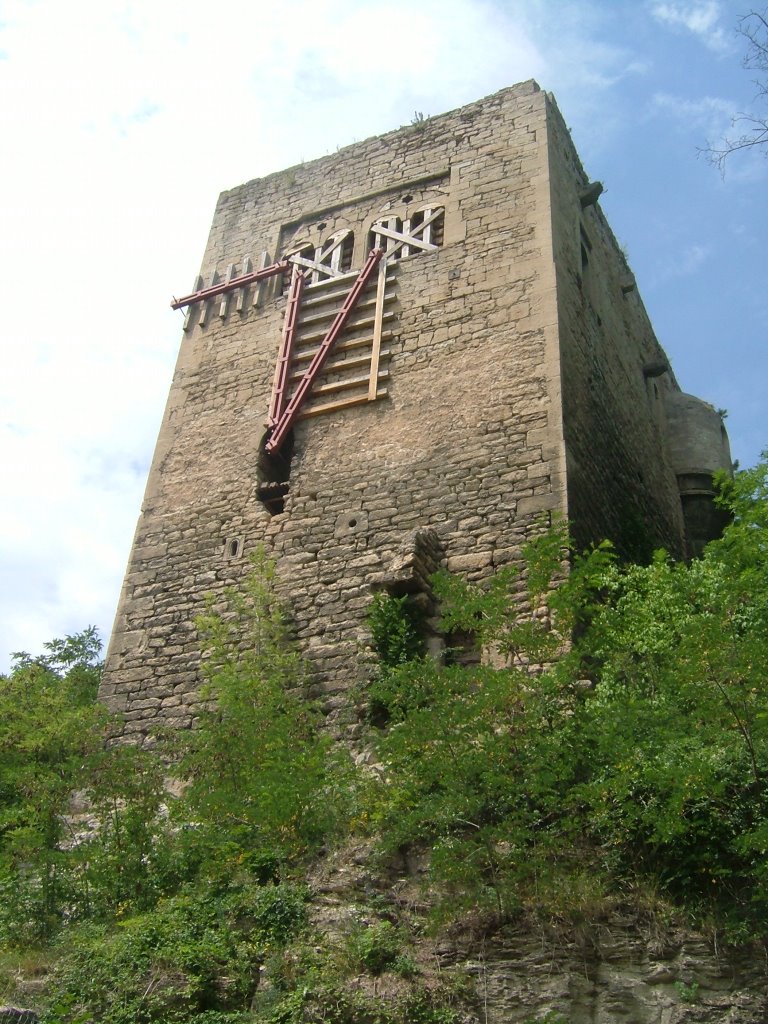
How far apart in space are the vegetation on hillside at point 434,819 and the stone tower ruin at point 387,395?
4.62 feet

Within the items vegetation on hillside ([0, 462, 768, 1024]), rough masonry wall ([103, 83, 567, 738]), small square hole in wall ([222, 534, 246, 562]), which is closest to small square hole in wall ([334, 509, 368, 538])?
rough masonry wall ([103, 83, 567, 738])

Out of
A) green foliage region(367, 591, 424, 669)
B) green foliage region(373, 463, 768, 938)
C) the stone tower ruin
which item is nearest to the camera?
green foliage region(373, 463, 768, 938)

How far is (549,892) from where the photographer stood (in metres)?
5.66

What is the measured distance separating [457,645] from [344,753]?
5.41 feet

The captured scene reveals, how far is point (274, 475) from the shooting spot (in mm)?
10633

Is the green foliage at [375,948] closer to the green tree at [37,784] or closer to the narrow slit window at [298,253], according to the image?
the green tree at [37,784]

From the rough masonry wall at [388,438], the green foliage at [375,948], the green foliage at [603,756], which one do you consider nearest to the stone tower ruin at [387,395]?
the rough masonry wall at [388,438]

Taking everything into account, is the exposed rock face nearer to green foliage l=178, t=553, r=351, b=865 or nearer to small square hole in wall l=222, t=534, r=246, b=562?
green foliage l=178, t=553, r=351, b=865

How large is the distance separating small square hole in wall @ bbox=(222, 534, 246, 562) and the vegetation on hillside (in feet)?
7.08

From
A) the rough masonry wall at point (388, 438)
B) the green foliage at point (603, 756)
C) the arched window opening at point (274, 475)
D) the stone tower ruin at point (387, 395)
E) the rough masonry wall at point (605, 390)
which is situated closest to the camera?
the green foliage at point (603, 756)

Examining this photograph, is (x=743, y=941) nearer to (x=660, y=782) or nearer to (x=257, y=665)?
(x=660, y=782)

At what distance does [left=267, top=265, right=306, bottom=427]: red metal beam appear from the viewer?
10781 millimetres

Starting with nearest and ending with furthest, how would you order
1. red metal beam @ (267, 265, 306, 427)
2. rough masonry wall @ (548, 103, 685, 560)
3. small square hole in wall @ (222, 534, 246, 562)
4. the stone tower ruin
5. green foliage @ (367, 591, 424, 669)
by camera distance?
green foliage @ (367, 591, 424, 669) → the stone tower ruin → rough masonry wall @ (548, 103, 685, 560) → small square hole in wall @ (222, 534, 246, 562) → red metal beam @ (267, 265, 306, 427)

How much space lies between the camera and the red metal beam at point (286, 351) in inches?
424
